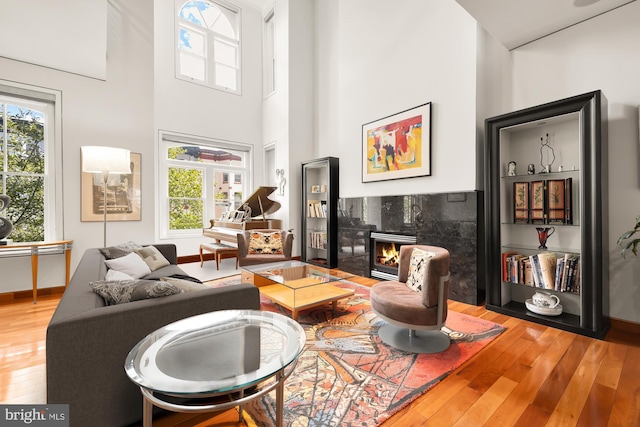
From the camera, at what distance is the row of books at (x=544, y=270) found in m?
2.67

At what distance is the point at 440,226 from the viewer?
11.7 ft

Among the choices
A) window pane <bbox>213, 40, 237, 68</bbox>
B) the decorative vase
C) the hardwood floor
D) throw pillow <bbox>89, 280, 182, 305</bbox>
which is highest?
window pane <bbox>213, 40, 237, 68</bbox>

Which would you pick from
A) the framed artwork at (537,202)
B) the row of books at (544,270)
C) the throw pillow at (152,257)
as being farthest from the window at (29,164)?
the framed artwork at (537,202)

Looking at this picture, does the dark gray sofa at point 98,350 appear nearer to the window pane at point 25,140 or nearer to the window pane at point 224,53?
the window pane at point 25,140

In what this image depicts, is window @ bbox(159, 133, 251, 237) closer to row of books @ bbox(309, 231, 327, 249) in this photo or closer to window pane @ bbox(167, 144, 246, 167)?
window pane @ bbox(167, 144, 246, 167)

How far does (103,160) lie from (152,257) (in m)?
1.26

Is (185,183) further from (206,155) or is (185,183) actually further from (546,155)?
(546,155)

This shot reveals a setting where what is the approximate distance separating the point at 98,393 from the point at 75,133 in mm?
4254

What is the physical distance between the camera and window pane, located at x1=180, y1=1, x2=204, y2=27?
599cm

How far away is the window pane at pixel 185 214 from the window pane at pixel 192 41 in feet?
10.8

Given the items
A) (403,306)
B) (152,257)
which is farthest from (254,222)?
(403,306)

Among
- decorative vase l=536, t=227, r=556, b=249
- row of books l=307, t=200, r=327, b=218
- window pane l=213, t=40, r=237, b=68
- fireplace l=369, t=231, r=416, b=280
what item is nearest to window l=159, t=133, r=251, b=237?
row of books l=307, t=200, r=327, b=218

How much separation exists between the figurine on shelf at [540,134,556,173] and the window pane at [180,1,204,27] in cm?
691

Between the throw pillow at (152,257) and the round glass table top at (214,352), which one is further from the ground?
the throw pillow at (152,257)
